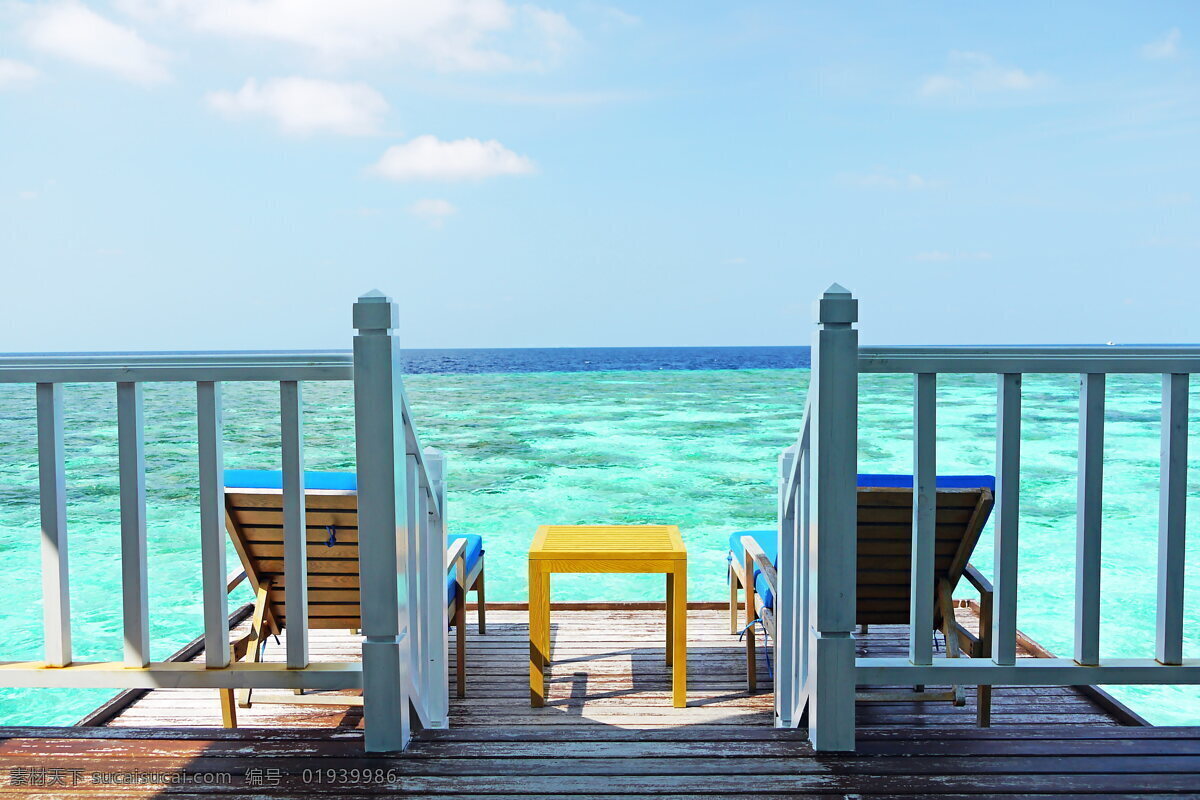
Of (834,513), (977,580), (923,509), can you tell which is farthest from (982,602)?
(834,513)

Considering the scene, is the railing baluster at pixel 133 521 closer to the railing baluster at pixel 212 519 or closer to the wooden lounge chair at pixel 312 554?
the railing baluster at pixel 212 519

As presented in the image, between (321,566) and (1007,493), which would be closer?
(1007,493)

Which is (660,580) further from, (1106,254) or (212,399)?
(1106,254)

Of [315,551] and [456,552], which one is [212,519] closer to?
[315,551]

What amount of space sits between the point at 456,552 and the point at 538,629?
0.41 metres

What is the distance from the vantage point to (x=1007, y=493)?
1809mm

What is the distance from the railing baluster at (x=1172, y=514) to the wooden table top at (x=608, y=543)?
4.41 feet

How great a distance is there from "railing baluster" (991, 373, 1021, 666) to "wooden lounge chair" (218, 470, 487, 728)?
1596 millimetres

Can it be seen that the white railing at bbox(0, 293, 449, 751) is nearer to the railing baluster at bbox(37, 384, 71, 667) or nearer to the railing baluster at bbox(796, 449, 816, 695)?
the railing baluster at bbox(37, 384, 71, 667)

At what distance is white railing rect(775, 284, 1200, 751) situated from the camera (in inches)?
69.9

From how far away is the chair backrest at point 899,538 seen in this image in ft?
8.30

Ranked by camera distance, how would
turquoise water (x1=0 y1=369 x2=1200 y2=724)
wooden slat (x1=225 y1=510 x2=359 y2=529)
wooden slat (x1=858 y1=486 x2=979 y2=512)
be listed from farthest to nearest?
turquoise water (x1=0 y1=369 x2=1200 y2=724), wooden slat (x1=858 y1=486 x2=979 y2=512), wooden slat (x1=225 y1=510 x2=359 y2=529)

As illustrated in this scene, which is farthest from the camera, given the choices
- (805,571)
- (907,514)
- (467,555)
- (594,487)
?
(594,487)

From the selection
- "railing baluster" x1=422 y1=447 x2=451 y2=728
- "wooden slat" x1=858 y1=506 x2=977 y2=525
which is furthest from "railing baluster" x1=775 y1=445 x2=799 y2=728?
"railing baluster" x1=422 y1=447 x2=451 y2=728
